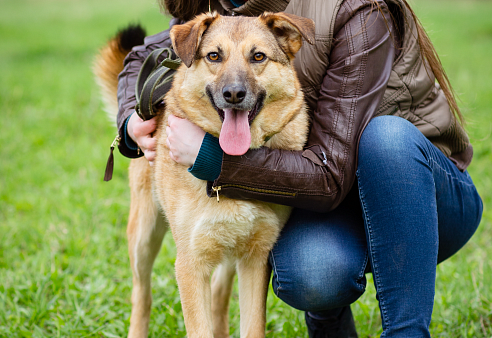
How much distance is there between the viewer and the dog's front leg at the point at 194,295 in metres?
2.08

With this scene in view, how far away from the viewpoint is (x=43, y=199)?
13.6ft

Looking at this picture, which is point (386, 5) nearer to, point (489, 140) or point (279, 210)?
point (279, 210)

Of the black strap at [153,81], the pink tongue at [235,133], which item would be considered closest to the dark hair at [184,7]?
the black strap at [153,81]

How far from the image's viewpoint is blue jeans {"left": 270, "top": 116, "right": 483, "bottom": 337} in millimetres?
1896

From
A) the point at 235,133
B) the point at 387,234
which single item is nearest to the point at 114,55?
the point at 235,133

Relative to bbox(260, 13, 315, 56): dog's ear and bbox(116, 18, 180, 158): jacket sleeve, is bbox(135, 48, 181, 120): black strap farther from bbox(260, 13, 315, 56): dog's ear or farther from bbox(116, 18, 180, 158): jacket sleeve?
bbox(260, 13, 315, 56): dog's ear

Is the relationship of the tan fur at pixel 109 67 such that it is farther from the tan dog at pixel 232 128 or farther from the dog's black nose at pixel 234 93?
the dog's black nose at pixel 234 93

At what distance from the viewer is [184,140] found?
209cm

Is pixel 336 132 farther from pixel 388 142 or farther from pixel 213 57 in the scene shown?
pixel 213 57

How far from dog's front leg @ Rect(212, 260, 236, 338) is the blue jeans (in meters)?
0.53

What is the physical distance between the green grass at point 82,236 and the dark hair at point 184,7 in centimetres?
40

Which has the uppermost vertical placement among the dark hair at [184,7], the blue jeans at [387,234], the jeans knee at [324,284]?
the dark hair at [184,7]

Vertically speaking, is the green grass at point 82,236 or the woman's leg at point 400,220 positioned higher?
the woman's leg at point 400,220

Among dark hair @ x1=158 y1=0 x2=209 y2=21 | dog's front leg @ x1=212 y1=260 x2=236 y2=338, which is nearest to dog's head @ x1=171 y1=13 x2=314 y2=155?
dark hair @ x1=158 y1=0 x2=209 y2=21
